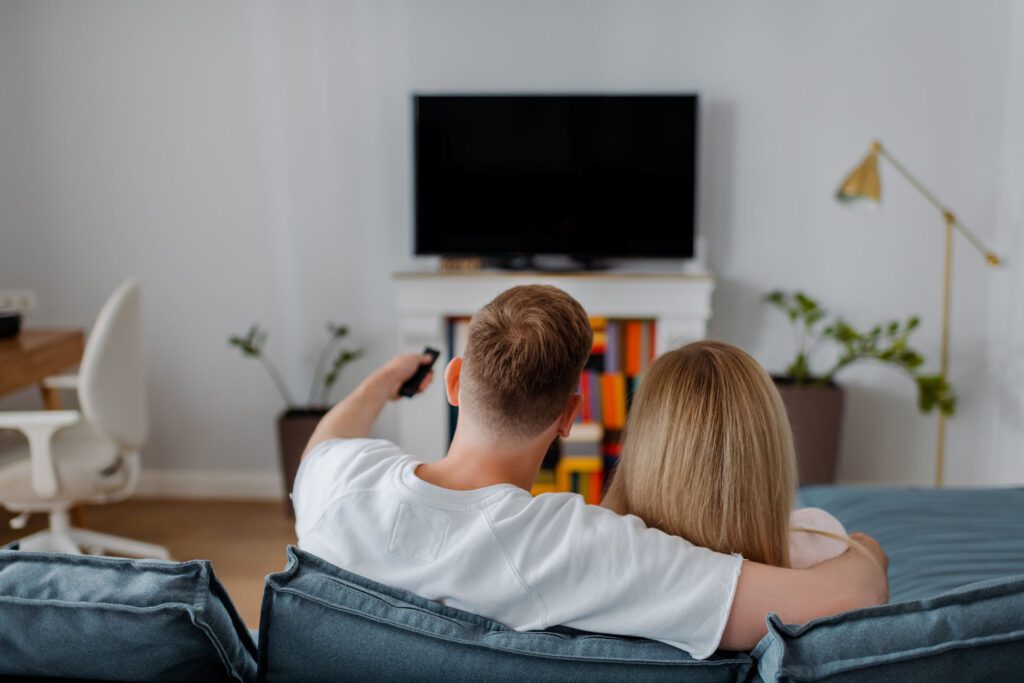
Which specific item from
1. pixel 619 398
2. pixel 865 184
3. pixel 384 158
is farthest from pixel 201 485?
pixel 865 184

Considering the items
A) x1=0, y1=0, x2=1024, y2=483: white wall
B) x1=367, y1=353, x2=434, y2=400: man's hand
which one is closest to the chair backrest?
x1=0, y1=0, x2=1024, y2=483: white wall

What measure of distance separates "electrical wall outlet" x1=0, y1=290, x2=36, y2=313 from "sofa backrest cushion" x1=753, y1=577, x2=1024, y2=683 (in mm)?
3383

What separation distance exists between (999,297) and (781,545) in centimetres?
290

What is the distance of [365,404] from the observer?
4.94 ft

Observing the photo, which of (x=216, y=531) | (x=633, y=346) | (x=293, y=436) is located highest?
(x=633, y=346)

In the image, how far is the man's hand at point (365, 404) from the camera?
1431 mm

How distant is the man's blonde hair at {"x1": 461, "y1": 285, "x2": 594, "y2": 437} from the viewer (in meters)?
1.20

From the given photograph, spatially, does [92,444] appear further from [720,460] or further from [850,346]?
[850,346]

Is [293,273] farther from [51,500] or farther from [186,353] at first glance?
[51,500]

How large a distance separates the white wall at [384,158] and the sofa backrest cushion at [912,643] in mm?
2949

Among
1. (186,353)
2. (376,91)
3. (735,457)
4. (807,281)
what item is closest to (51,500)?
(186,353)

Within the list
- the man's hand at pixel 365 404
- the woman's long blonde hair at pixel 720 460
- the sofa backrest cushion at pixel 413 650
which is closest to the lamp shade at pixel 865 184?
the man's hand at pixel 365 404

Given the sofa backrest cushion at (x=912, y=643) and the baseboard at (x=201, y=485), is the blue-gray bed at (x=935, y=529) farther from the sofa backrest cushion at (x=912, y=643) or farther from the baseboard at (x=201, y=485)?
the baseboard at (x=201, y=485)

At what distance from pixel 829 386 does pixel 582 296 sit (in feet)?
3.31
